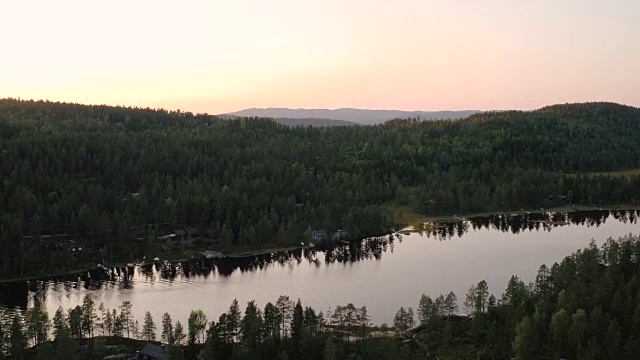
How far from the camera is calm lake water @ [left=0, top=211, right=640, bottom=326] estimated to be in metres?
69.8

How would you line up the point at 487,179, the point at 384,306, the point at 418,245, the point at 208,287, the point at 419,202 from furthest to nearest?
the point at 487,179
the point at 419,202
the point at 418,245
the point at 208,287
the point at 384,306

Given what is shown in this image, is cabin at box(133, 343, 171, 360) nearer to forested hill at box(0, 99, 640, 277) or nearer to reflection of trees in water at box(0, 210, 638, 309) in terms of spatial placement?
reflection of trees in water at box(0, 210, 638, 309)

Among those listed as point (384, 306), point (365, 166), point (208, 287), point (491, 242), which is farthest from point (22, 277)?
point (365, 166)

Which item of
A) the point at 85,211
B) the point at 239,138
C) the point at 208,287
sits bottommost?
the point at 208,287

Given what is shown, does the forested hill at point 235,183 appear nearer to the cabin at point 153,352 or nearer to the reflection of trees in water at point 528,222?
the reflection of trees in water at point 528,222

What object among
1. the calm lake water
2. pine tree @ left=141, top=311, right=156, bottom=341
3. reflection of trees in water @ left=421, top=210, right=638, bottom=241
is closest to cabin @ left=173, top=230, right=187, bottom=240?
the calm lake water

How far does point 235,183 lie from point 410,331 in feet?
239

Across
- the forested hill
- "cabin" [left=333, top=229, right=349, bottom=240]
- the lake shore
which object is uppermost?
the forested hill

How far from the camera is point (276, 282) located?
78188 mm

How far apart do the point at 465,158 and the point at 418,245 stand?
8369 cm

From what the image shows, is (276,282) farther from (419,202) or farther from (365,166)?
(365,166)

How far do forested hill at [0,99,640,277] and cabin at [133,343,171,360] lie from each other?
125 ft

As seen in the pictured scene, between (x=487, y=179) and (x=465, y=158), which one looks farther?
(x=465, y=158)

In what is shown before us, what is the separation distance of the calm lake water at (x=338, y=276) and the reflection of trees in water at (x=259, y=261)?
0.15 m
